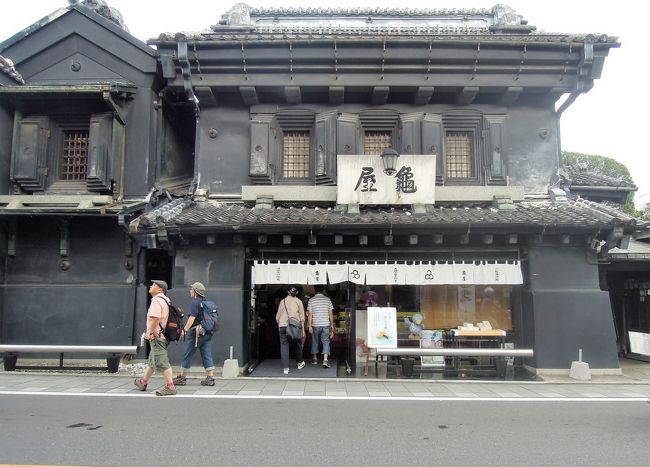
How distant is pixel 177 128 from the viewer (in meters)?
15.1

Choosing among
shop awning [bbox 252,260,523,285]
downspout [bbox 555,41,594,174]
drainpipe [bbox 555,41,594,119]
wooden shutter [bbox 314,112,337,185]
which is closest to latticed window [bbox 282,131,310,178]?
wooden shutter [bbox 314,112,337,185]

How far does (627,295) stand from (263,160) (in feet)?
39.8

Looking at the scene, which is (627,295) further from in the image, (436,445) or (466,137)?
(436,445)

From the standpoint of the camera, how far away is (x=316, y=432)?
643 cm

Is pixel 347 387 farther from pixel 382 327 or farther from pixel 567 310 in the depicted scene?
pixel 567 310

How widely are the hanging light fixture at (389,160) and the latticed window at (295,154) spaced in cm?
260

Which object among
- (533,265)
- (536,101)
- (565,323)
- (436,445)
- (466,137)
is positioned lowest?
(436,445)

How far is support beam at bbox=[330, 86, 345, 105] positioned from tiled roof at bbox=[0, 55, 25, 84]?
8907 mm

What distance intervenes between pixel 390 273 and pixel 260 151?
499cm

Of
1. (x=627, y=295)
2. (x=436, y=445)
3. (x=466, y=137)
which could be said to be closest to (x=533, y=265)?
(x=466, y=137)

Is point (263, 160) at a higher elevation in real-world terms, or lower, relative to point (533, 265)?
higher

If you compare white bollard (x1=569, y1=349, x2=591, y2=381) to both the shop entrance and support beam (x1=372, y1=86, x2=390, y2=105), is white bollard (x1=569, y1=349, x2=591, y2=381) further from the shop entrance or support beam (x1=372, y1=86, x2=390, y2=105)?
support beam (x1=372, y1=86, x2=390, y2=105)

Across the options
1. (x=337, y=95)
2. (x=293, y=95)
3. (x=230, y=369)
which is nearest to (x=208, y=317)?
(x=230, y=369)

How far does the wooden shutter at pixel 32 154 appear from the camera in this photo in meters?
13.0
